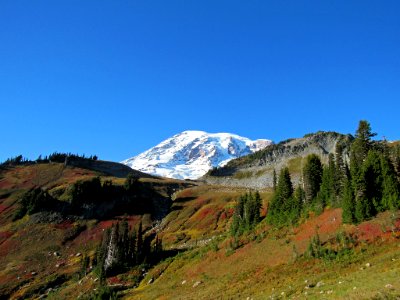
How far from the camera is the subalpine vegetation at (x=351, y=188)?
58.6 meters

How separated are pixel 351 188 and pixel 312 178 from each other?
82.4 feet

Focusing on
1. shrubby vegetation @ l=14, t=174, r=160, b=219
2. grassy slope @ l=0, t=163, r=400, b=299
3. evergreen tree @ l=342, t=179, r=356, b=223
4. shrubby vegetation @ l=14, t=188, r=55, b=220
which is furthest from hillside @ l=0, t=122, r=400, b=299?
shrubby vegetation @ l=14, t=174, r=160, b=219

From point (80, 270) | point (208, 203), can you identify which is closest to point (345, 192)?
point (80, 270)

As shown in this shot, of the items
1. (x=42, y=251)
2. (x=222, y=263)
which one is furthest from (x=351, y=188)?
(x=42, y=251)

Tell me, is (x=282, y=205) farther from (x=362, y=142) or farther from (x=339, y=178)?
(x=362, y=142)

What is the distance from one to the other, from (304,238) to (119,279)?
45.0 meters

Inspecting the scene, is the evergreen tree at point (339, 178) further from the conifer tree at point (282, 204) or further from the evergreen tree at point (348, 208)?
the conifer tree at point (282, 204)

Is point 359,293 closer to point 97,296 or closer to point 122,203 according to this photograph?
point 97,296

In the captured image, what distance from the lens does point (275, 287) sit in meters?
41.2

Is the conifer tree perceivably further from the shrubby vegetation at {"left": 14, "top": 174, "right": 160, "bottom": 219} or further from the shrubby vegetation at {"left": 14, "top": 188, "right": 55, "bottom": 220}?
the shrubby vegetation at {"left": 14, "top": 188, "right": 55, "bottom": 220}

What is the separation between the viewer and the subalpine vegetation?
5862 centimetres

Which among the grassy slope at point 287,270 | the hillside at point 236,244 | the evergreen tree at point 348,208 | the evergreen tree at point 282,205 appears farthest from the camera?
the evergreen tree at point 282,205

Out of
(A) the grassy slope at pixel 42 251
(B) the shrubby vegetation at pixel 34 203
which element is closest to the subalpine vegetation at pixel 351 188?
(A) the grassy slope at pixel 42 251

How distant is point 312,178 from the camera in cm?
8869
